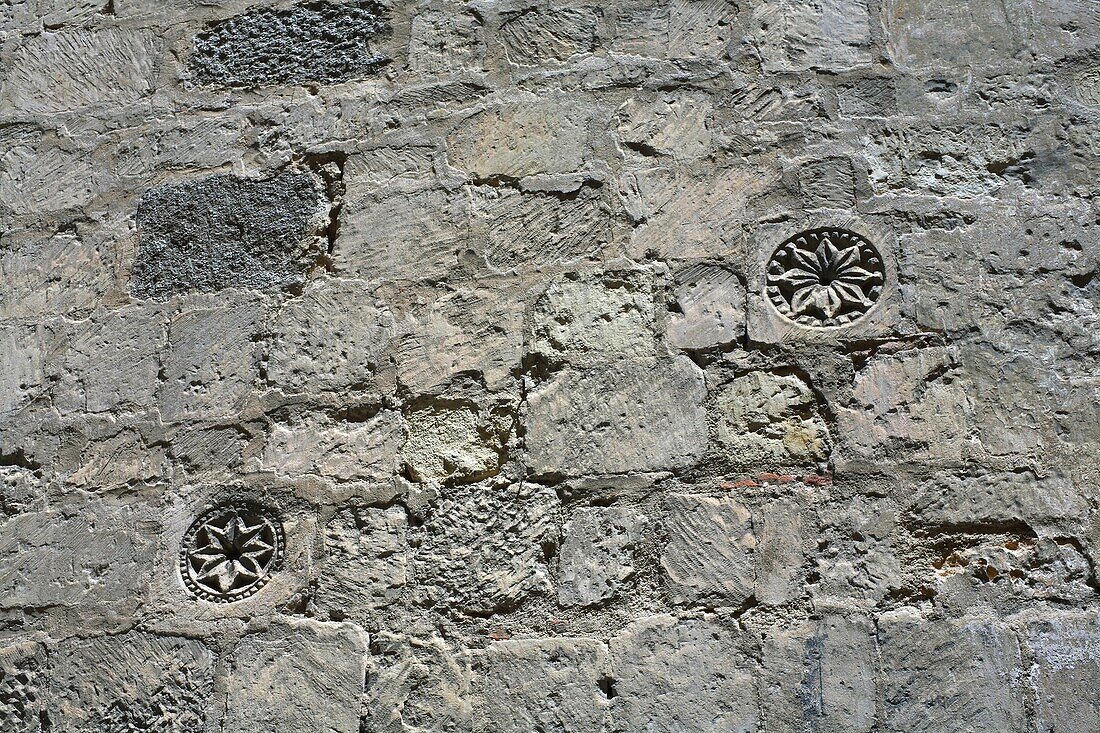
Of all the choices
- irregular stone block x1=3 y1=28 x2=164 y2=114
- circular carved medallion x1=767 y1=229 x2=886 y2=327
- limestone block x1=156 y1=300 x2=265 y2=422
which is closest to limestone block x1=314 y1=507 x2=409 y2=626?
limestone block x1=156 y1=300 x2=265 y2=422

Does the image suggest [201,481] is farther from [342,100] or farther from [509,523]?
[342,100]

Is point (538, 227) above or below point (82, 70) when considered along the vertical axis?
below

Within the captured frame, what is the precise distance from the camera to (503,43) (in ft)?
7.91

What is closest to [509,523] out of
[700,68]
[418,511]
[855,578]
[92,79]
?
[418,511]

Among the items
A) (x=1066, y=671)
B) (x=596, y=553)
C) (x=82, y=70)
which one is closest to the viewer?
(x=1066, y=671)

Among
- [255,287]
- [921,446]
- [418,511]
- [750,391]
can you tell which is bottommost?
[418,511]

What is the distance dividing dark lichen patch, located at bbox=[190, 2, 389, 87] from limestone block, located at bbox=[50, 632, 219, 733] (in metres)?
1.50

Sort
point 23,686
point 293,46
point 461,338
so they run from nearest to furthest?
point 23,686 → point 461,338 → point 293,46

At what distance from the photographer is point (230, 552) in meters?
2.06

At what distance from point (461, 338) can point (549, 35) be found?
2.87ft

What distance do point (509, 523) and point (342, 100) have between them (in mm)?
1257

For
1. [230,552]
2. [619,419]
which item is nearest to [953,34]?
[619,419]

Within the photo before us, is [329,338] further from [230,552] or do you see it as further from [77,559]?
[77,559]

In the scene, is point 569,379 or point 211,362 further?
point 211,362
